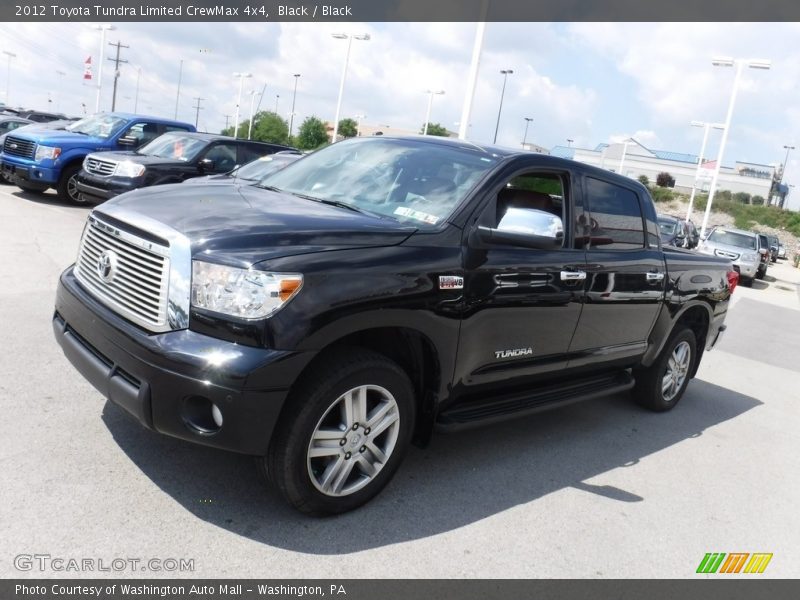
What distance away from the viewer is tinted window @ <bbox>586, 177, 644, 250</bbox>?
468cm

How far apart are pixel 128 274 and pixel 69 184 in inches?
432

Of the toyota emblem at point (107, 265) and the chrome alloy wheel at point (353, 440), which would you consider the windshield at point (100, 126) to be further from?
the chrome alloy wheel at point (353, 440)

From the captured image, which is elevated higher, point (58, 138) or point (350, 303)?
point (58, 138)

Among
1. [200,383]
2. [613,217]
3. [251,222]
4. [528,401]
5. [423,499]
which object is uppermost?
[613,217]

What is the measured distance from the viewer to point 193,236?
2.98m

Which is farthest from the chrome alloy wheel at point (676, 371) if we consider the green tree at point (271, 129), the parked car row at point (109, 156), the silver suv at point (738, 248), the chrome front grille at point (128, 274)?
the green tree at point (271, 129)

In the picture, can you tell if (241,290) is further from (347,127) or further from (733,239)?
(347,127)

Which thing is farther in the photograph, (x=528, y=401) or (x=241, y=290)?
(x=528, y=401)

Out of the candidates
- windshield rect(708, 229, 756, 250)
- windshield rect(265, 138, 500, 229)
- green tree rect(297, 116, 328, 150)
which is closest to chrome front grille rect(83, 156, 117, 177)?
windshield rect(265, 138, 500, 229)

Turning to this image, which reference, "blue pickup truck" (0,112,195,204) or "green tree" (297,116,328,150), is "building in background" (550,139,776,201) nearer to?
"green tree" (297,116,328,150)

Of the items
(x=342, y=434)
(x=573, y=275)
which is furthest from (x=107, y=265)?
(x=573, y=275)

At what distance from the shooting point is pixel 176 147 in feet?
39.7

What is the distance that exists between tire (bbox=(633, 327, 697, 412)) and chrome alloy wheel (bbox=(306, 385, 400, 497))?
3278mm

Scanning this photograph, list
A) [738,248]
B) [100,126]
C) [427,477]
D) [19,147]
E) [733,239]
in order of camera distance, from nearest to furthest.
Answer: [427,477] → [19,147] → [100,126] → [738,248] → [733,239]
